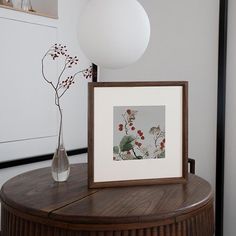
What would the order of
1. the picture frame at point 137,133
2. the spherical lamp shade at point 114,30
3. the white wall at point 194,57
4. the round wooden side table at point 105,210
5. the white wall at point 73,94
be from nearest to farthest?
the round wooden side table at point 105,210
the spherical lamp shade at point 114,30
the picture frame at point 137,133
the white wall at point 194,57
the white wall at point 73,94

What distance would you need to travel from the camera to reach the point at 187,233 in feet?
3.57

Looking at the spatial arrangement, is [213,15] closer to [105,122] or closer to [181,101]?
[181,101]

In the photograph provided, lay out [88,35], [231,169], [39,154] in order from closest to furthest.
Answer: [88,35], [231,169], [39,154]

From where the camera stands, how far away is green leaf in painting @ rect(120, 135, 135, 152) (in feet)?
4.34

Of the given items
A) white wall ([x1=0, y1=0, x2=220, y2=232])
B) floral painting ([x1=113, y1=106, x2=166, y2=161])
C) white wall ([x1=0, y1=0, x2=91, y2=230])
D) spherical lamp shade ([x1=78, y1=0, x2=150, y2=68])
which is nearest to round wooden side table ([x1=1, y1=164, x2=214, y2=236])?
floral painting ([x1=113, y1=106, x2=166, y2=161])

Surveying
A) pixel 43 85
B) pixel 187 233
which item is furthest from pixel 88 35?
pixel 43 85

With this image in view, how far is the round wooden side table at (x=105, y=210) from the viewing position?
1.00 m

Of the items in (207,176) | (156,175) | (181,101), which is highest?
(181,101)

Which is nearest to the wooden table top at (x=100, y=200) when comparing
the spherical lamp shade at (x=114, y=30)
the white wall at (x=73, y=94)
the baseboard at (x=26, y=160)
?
the spherical lamp shade at (x=114, y=30)

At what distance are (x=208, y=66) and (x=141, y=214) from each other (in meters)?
1.37

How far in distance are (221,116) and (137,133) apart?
0.92 meters

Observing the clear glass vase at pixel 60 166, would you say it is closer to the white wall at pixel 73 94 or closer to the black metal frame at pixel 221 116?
the white wall at pixel 73 94

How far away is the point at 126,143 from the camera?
4.36ft

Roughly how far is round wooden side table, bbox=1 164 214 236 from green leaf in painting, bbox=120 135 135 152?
15 centimetres
